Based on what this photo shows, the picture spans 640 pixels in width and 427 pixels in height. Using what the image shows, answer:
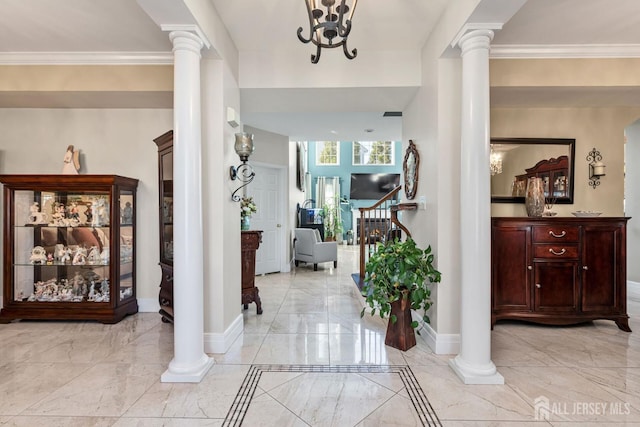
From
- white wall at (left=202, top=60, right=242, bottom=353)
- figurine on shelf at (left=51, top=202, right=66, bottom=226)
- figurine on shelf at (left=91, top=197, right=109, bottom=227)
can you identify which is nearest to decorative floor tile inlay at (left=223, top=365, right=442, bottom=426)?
white wall at (left=202, top=60, right=242, bottom=353)

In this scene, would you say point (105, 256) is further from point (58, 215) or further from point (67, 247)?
point (58, 215)

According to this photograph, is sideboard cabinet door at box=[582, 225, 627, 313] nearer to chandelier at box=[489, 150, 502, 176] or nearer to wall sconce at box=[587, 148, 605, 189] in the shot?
wall sconce at box=[587, 148, 605, 189]

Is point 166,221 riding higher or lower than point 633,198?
lower

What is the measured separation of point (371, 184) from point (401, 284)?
9.33m

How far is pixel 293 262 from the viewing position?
7.02 m

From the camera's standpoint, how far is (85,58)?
3.03 meters

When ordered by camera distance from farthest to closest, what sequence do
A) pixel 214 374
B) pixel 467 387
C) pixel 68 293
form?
pixel 68 293
pixel 214 374
pixel 467 387

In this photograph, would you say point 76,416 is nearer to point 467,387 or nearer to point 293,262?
point 467,387

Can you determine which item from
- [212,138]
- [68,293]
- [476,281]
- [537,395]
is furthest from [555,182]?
[68,293]

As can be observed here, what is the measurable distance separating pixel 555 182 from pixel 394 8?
273 centimetres

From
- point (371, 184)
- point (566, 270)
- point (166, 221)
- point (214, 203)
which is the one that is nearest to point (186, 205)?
point (214, 203)

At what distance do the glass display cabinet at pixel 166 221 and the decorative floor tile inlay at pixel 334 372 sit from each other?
137 cm

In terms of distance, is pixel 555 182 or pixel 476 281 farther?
pixel 555 182

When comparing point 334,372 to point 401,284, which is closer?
point 334,372
